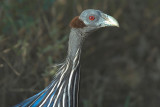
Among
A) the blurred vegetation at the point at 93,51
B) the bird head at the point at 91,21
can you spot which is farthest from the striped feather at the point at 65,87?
the blurred vegetation at the point at 93,51

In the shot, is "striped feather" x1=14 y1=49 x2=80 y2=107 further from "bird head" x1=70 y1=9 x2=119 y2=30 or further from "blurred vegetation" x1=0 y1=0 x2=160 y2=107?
"blurred vegetation" x1=0 y1=0 x2=160 y2=107

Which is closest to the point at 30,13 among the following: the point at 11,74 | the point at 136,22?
the point at 11,74

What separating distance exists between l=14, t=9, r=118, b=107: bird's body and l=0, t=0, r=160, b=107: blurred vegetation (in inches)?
23.8

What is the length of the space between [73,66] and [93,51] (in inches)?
72.2

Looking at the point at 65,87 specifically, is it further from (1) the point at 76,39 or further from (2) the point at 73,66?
(1) the point at 76,39

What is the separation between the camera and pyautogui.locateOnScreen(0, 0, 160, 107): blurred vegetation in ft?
9.89

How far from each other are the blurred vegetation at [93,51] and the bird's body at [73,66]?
604mm

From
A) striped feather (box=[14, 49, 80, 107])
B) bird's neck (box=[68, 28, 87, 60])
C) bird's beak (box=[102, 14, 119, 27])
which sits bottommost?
striped feather (box=[14, 49, 80, 107])

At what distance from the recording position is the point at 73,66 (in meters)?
2.12

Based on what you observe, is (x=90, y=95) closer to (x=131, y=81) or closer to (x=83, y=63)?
(x=83, y=63)

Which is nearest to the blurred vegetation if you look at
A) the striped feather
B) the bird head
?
the striped feather

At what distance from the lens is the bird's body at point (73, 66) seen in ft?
6.89

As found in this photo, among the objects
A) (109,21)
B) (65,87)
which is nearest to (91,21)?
(109,21)

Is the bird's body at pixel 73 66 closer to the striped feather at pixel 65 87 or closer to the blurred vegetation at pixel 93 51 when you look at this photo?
the striped feather at pixel 65 87
